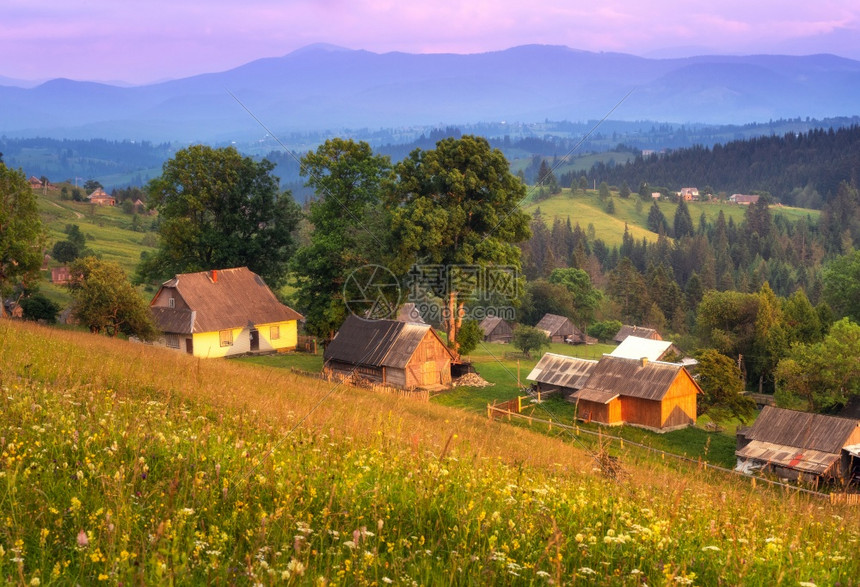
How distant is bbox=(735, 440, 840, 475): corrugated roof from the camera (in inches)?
1023

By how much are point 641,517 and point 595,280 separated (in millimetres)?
131971

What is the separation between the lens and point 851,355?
34.5 m

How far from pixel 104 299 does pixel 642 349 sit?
28.6m

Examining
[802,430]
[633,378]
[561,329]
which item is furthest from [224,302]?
[561,329]

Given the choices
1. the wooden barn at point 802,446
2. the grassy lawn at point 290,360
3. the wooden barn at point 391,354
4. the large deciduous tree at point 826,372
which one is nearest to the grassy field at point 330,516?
the wooden barn at point 802,446

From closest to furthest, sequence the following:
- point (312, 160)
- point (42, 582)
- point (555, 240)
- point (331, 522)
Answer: point (42, 582), point (331, 522), point (312, 160), point (555, 240)

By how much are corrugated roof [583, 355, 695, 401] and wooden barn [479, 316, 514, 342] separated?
5351 centimetres

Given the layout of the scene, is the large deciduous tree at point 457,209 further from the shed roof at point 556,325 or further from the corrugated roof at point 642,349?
the shed roof at point 556,325

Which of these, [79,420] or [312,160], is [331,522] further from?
[312,160]

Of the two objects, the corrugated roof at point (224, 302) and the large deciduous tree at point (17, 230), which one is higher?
the large deciduous tree at point (17, 230)

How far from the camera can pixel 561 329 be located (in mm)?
86062

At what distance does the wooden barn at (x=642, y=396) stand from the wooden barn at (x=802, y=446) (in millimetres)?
4621

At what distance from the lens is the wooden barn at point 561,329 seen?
85.6 meters

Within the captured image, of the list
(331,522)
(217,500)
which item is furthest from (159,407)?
(331,522)
